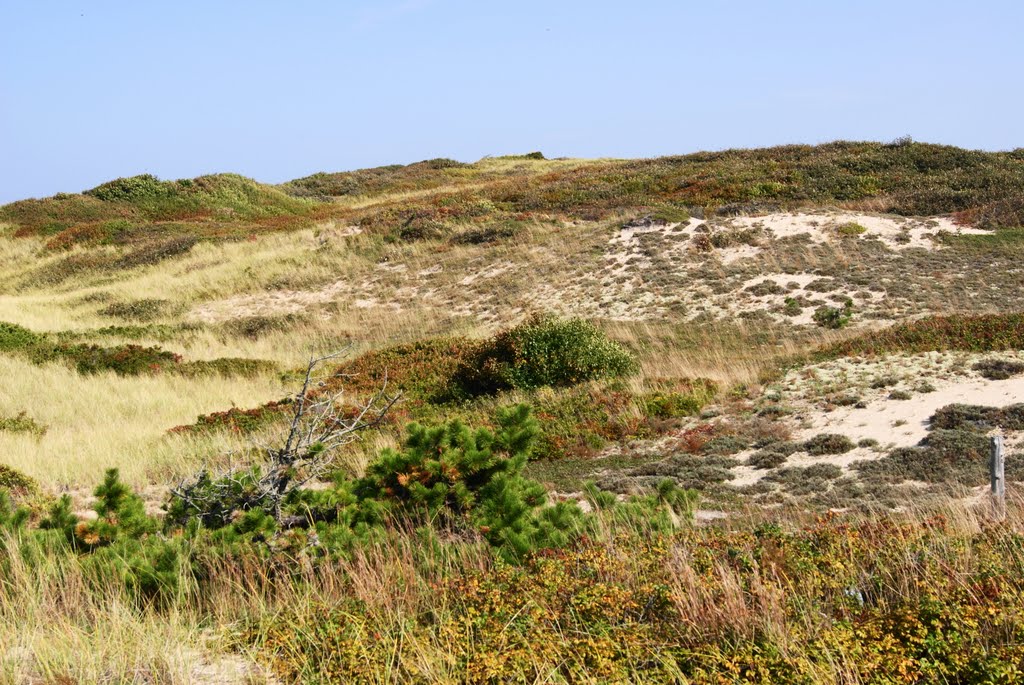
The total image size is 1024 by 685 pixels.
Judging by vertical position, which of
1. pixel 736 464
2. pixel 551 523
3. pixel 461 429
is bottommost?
pixel 736 464

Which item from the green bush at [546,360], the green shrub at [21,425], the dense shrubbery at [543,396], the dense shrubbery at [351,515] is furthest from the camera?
the green bush at [546,360]

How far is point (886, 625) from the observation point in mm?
4305

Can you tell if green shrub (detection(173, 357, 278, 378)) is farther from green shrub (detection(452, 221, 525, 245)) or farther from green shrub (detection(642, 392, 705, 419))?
green shrub (detection(452, 221, 525, 245))

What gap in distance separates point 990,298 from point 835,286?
337cm

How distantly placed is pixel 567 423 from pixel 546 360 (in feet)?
8.62

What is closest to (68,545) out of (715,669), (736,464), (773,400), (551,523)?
(551,523)

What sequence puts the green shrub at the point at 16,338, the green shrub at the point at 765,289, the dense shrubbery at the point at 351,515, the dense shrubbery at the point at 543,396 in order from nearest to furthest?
the dense shrubbery at the point at 351,515
the dense shrubbery at the point at 543,396
the green shrub at the point at 16,338
the green shrub at the point at 765,289

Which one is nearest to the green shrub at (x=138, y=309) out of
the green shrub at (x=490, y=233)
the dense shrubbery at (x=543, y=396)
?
the green shrub at (x=490, y=233)

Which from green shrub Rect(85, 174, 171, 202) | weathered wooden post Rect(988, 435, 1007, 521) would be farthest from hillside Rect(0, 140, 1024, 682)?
green shrub Rect(85, 174, 171, 202)

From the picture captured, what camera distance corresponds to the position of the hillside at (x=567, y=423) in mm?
4543

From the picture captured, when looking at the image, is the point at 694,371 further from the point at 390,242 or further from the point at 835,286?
the point at 390,242

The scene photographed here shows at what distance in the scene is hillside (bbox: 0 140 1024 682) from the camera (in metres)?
4.54

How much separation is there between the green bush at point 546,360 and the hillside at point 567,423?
6 cm

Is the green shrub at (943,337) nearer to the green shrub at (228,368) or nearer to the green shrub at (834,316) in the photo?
the green shrub at (834,316)
